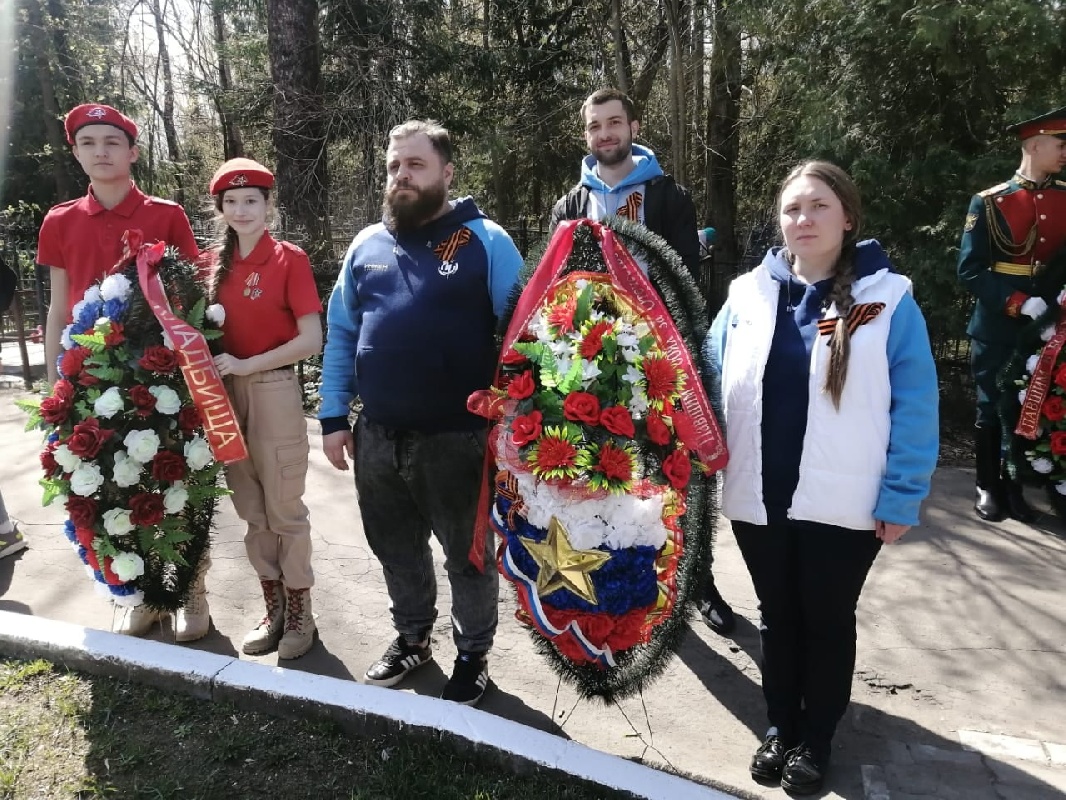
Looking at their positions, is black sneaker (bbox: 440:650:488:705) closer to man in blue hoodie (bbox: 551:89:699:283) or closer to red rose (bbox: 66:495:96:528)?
red rose (bbox: 66:495:96:528)

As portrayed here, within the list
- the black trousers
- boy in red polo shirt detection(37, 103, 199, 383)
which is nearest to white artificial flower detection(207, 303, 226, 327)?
boy in red polo shirt detection(37, 103, 199, 383)

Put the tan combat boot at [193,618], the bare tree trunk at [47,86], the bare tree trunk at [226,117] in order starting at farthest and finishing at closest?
→ the bare tree trunk at [47,86]
the bare tree trunk at [226,117]
the tan combat boot at [193,618]

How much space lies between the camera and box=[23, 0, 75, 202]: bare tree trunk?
11.9 m

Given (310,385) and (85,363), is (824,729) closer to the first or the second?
(85,363)

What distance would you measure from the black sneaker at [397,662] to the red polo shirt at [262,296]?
137cm

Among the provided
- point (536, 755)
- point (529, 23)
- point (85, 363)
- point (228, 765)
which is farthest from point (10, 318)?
point (536, 755)

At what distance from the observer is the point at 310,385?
8.47 metres

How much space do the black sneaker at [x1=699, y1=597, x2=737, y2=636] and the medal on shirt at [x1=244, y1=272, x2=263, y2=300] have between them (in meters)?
2.36

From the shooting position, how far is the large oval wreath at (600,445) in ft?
7.79

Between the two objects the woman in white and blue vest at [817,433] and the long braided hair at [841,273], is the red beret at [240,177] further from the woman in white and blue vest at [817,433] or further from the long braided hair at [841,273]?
the long braided hair at [841,273]

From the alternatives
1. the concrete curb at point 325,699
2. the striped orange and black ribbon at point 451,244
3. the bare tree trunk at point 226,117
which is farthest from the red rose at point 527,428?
the bare tree trunk at point 226,117

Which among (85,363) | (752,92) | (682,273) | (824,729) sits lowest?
(824,729)

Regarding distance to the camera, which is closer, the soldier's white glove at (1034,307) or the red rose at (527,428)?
the red rose at (527,428)

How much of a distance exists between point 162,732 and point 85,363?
4.79ft
